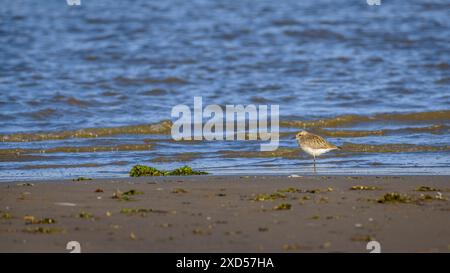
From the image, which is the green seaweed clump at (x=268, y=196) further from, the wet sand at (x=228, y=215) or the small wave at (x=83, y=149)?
the small wave at (x=83, y=149)

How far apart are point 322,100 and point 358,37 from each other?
745cm

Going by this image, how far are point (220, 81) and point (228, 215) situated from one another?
11.6m

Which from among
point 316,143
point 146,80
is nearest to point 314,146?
point 316,143

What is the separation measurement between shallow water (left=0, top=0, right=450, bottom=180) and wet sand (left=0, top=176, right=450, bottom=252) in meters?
1.40

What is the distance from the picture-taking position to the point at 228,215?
6996mm

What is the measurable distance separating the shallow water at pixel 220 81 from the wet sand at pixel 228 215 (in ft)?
4.58

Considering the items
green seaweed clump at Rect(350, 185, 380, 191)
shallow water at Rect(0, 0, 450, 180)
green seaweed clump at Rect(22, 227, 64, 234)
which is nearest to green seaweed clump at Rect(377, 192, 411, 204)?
green seaweed clump at Rect(350, 185, 380, 191)

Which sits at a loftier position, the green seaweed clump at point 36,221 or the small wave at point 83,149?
the green seaweed clump at point 36,221

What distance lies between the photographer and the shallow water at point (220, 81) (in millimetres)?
11469

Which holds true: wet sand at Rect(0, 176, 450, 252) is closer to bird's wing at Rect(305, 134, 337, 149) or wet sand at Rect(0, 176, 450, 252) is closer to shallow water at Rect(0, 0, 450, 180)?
bird's wing at Rect(305, 134, 337, 149)

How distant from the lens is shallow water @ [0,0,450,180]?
452 inches

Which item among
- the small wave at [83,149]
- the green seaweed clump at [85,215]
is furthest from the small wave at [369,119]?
the green seaweed clump at [85,215]

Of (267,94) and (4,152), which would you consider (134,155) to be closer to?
(4,152)

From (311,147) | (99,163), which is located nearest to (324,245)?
(311,147)
